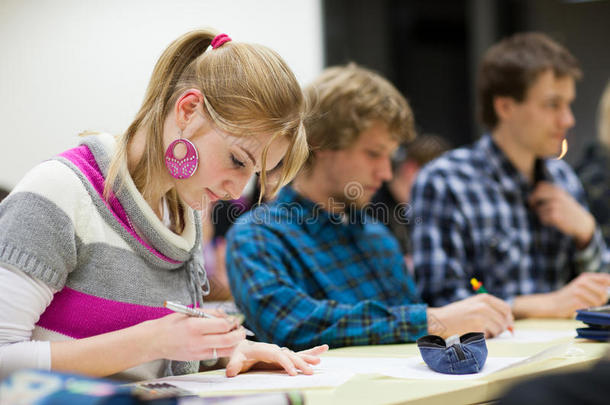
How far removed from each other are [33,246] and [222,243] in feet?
6.79

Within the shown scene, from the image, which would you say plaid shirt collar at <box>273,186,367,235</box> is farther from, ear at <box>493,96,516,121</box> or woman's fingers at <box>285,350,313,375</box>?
ear at <box>493,96,516,121</box>

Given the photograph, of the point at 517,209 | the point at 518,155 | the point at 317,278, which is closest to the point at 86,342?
the point at 317,278

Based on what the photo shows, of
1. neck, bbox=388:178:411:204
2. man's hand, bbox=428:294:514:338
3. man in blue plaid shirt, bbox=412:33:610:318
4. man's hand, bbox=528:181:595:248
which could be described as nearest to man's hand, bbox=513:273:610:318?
man in blue plaid shirt, bbox=412:33:610:318

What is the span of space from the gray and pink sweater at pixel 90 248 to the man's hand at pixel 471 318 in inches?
24.2

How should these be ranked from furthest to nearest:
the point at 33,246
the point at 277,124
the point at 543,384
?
1. the point at 277,124
2. the point at 33,246
3. the point at 543,384

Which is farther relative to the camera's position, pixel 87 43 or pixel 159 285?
pixel 87 43

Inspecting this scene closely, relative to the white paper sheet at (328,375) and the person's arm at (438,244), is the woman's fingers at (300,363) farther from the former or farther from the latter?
the person's arm at (438,244)

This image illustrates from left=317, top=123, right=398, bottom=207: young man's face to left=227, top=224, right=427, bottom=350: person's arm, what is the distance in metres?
0.37

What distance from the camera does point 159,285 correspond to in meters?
1.30

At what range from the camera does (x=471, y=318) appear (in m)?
1.62

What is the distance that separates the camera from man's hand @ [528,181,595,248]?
2.34 m

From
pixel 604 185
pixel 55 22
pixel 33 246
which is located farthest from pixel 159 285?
pixel 604 185

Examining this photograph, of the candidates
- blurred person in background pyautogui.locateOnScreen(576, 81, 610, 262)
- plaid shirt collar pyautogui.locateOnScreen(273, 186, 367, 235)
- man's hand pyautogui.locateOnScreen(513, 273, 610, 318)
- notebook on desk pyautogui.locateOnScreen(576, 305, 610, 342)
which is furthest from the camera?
blurred person in background pyautogui.locateOnScreen(576, 81, 610, 262)

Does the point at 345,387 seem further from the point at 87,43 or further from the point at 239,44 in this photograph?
the point at 87,43
